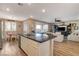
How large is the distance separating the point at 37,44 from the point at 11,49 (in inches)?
22.5

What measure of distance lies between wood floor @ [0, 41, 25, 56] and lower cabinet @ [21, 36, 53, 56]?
0.13m

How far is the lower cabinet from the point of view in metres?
1.79

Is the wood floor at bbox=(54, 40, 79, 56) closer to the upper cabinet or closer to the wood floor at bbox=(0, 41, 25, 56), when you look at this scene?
the upper cabinet

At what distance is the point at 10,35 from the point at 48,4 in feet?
3.47

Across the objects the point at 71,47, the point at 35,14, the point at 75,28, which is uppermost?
the point at 35,14

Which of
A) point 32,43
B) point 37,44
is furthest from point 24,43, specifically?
point 37,44

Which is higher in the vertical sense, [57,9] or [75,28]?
[57,9]

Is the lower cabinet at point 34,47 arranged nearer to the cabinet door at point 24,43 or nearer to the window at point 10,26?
the cabinet door at point 24,43

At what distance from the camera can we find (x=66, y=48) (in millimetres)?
1808

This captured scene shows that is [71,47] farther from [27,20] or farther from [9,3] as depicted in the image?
[9,3]

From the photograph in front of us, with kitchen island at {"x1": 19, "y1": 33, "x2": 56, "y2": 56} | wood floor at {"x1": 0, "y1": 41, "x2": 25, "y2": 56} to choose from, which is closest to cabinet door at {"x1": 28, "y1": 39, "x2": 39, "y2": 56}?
kitchen island at {"x1": 19, "y1": 33, "x2": 56, "y2": 56}

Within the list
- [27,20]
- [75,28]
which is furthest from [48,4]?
[75,28]

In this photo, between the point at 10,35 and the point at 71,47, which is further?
the point at 10,35

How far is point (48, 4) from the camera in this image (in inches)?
70.7
